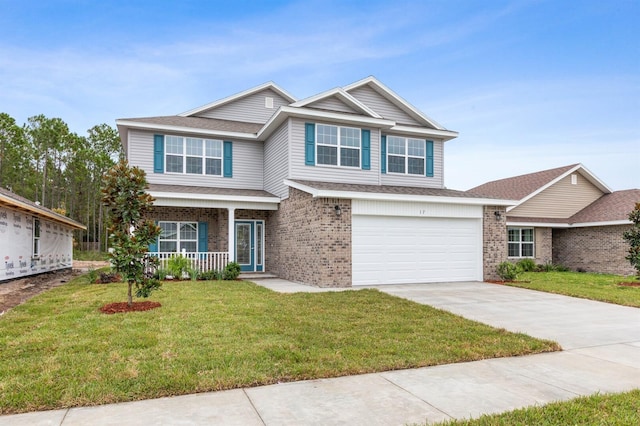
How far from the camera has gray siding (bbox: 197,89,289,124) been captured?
19.4m

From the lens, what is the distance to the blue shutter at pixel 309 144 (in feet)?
49.9

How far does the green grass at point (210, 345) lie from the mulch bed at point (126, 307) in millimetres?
252

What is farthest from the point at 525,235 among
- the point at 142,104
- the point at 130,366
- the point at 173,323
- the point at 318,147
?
the point at 142,104

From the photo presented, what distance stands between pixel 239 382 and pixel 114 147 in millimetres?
Result: 43018

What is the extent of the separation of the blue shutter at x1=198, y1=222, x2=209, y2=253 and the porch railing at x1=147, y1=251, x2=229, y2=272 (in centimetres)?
106

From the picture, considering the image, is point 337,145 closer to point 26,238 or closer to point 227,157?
point 227,157

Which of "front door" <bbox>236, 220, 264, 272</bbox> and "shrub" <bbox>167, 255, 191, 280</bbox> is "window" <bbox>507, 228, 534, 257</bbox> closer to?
"front door" <bbox>236, 220, 264, 272</bbox>

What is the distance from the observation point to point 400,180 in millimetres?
17266

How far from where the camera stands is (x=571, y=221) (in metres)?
21.9

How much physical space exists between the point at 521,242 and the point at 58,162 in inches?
1588

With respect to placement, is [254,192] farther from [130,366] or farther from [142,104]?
[142,104]

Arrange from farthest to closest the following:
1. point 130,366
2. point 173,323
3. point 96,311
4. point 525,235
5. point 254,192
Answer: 1. point 525,235
2. point 254,192
3. point 96,311
4. point 173,323
5. point 130,366

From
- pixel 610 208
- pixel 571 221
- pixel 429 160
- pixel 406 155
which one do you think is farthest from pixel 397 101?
pixel 610 208

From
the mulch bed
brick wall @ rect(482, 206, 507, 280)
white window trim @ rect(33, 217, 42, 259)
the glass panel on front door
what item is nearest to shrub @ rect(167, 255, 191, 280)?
the glass panel on front door
